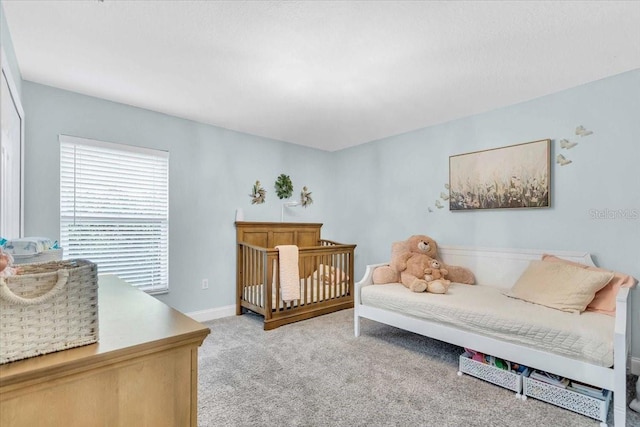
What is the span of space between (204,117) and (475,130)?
283 cm

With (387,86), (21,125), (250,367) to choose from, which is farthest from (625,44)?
(21,125)

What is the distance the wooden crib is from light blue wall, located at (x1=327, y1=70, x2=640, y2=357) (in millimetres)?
659

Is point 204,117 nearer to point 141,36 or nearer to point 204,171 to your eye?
point 204,171

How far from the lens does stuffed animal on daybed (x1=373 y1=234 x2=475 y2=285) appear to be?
123 inches

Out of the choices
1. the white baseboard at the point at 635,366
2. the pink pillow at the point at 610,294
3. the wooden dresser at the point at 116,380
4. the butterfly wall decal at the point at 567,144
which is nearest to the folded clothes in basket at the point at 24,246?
the wooden dresser at the point at 116,380

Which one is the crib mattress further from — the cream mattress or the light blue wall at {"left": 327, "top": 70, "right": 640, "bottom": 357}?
the cream mattress

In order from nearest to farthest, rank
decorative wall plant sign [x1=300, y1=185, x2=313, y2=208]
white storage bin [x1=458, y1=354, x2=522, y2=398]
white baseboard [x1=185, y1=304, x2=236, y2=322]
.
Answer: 1. white storage bin [x1=458, y1=354, x2=522, y2=398]
2. white baseboard [x1=185, y1=304, x2=236, y2=322]
3. decorative wall plant sign [x1=300, y1=185, x2=313, y2=208]

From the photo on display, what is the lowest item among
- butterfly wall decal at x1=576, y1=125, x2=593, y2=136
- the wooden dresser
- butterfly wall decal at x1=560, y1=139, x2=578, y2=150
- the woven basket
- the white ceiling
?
the wooden dresser

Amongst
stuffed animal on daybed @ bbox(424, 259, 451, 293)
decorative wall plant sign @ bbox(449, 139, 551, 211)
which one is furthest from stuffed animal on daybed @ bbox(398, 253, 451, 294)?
decorative wall plant sign @ bbox(449, 139, 551, 211)

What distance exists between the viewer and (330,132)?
387 cm

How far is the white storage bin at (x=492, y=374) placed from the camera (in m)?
2.04

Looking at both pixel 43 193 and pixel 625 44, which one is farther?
pixel 43 193

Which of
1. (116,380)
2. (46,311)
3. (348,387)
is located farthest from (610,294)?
(46,311)

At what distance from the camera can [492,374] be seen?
2.15m
